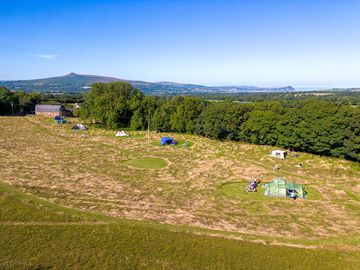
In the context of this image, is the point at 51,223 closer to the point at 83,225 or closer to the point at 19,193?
the point at 83,225

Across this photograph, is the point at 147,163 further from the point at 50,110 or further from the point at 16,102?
the point at 16,102

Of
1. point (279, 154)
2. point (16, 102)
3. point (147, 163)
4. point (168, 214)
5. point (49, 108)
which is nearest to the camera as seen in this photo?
point (168, 214)

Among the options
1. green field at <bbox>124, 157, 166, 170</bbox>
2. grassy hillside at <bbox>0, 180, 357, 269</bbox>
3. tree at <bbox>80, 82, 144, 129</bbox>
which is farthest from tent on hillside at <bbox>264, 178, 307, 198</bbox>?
tree at <bbox>80, 82, 144, 129</bbox>

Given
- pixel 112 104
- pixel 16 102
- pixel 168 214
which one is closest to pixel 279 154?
pixel 168 214

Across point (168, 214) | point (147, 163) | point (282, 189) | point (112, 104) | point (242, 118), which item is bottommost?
point (168, 214)

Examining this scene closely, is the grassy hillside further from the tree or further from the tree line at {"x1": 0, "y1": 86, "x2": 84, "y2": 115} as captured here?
the tree line at {"x1": 0, "y1": 86, "x2": 84, "y2": 115}

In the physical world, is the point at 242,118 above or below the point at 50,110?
above

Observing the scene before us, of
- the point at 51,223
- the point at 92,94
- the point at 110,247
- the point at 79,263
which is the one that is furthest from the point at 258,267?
the point at 92,94

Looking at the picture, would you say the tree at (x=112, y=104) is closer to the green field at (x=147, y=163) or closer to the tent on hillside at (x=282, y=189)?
the green field at (x=147, y=163)
